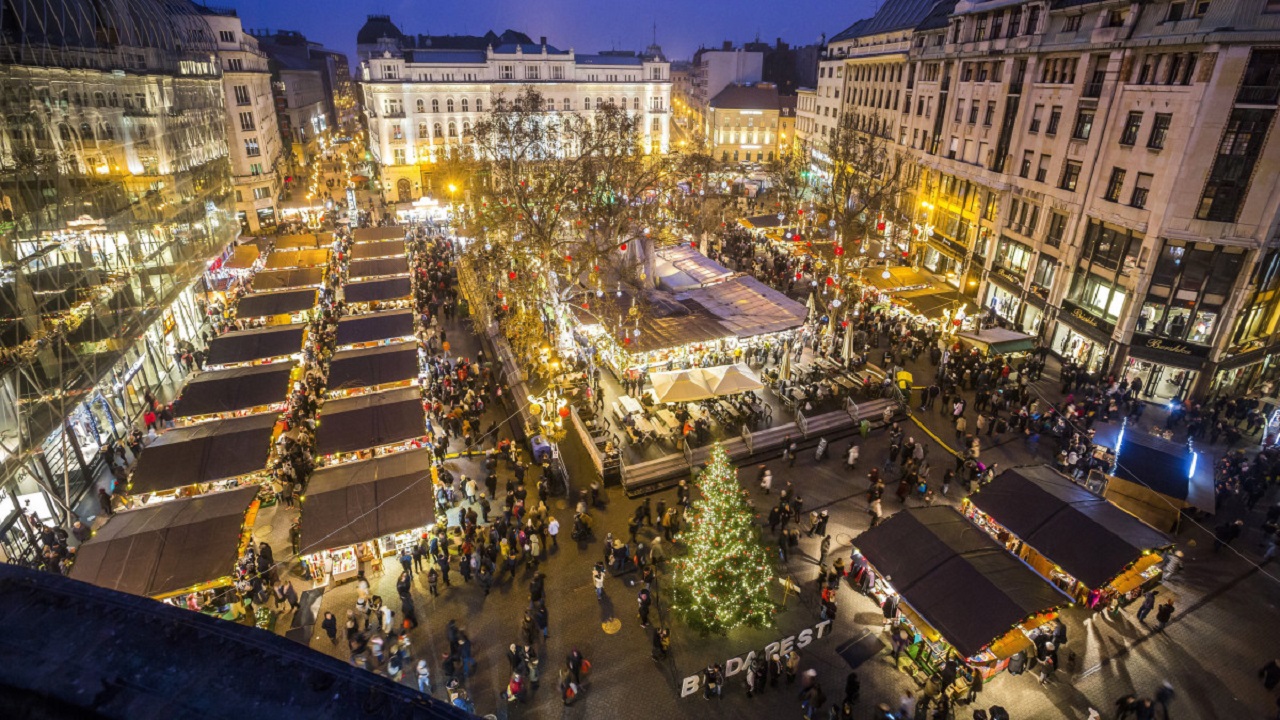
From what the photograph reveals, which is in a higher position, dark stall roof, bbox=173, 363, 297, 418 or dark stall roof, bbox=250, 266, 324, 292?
dark stall roof, bbox=250, 266, 324, 292

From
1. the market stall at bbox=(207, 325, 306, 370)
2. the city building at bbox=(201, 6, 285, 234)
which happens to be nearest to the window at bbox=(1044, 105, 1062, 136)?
the market stall at bbox=(207, 325, 306, 370)

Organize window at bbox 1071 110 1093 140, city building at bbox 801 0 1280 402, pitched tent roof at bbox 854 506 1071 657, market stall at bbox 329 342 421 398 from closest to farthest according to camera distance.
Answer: pitched tent roof at bbox 854 506 1071 657 < city building at bbox 801 0 1280 402 < market stall at bbox 329 342 421 398 < window at bbox 1071 110 1093 140

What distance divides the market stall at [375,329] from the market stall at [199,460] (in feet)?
24.4

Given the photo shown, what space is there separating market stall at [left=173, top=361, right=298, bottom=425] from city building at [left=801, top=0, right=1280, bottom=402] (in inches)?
1245

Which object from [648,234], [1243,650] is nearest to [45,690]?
[1243,650]

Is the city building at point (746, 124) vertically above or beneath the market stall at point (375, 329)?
above

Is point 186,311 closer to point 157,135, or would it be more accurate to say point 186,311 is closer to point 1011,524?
point 157,135

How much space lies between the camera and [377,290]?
30.7 metres

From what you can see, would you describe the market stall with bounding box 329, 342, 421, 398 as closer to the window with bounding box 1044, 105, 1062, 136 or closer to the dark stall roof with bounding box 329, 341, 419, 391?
the dark stall roof with bounding box 329, 341, 419, 391

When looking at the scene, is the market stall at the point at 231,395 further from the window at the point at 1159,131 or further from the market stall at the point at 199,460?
the window at the point at 1159,131

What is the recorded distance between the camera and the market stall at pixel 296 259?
33781 mm

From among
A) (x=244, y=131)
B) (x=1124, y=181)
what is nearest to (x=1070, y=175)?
(x=1124, y=181)

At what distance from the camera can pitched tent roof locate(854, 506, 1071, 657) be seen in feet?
42.0

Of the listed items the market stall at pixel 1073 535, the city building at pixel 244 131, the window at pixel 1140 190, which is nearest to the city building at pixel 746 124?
the city building at pixel 244 131
